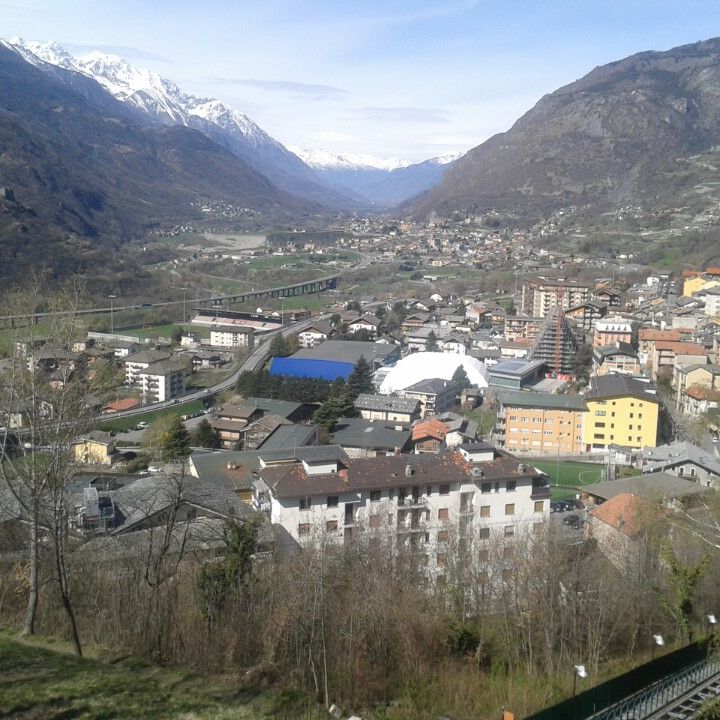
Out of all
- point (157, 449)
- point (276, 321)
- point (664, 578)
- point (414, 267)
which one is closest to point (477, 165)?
point (414, 267)

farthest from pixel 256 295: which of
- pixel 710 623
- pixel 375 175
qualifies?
pixel 375 175

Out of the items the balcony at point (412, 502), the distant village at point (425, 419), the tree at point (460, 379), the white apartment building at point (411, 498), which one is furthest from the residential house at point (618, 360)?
the balcony at point (412, 502)

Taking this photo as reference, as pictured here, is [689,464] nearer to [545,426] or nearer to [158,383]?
[545,426]

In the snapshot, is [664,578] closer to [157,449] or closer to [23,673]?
[23,673]

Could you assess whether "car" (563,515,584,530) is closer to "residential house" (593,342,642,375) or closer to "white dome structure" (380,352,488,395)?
"white dome structure" (380,352,488,395)

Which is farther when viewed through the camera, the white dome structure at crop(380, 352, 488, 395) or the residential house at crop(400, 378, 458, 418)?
the white dome structure at crop(380, 352, 488, 395)

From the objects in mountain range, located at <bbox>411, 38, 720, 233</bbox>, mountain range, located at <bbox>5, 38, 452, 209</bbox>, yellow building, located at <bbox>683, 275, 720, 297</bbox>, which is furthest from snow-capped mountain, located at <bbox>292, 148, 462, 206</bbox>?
yellow building, located at <bbox>683, 275, 720, 297</bbox>
